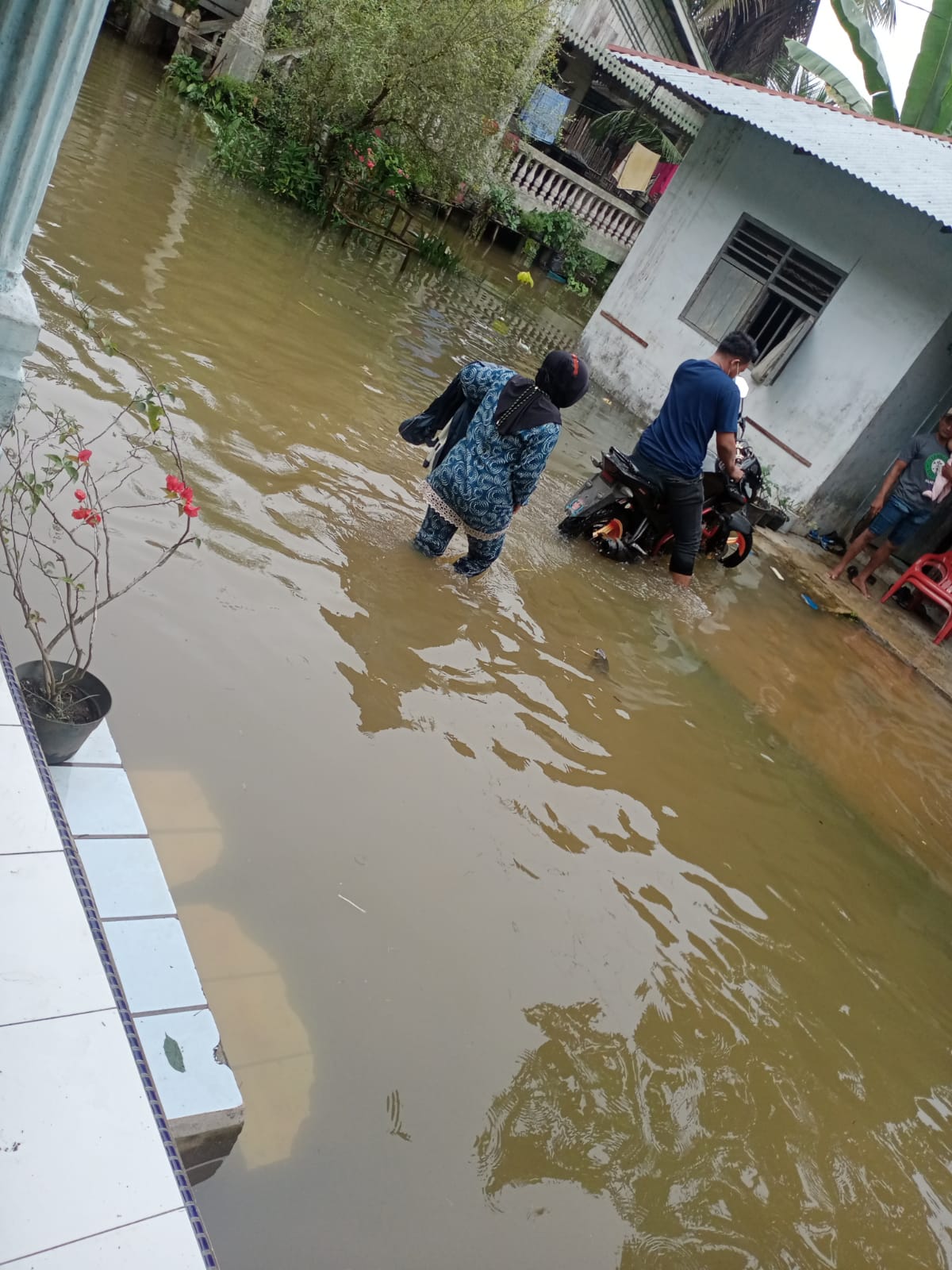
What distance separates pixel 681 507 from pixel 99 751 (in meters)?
4.77

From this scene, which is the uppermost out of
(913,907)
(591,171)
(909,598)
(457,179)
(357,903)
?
(591,171)

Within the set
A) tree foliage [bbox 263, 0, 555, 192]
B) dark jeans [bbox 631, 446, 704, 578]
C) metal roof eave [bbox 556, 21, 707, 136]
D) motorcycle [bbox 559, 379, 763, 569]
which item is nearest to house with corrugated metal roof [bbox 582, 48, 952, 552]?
tree foliage [bbox 263, 0, 555, 192]

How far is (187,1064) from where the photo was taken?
86.9 inches

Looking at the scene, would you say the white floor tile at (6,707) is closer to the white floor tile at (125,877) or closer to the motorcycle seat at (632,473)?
the white floor tile at (125,877)

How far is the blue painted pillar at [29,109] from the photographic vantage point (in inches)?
103

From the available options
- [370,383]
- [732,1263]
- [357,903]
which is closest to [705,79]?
[370,383]

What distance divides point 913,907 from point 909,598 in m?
5.42

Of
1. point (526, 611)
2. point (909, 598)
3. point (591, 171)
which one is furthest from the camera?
point (591, 171)

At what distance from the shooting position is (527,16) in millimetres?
11508

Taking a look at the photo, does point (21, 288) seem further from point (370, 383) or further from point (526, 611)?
point (370, 383)

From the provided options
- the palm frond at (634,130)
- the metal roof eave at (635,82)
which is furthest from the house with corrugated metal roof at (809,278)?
the palm frond at (634,130)

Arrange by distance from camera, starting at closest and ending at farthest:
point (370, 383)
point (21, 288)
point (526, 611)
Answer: point (21, 288), point (526, 611), point (370, 383)

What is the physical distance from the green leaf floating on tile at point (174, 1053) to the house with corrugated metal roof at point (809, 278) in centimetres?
865

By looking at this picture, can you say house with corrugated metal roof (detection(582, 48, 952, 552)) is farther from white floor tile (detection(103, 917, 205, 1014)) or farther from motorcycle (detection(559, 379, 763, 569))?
white floor tile (detection(103, 917, 205, 1014))
